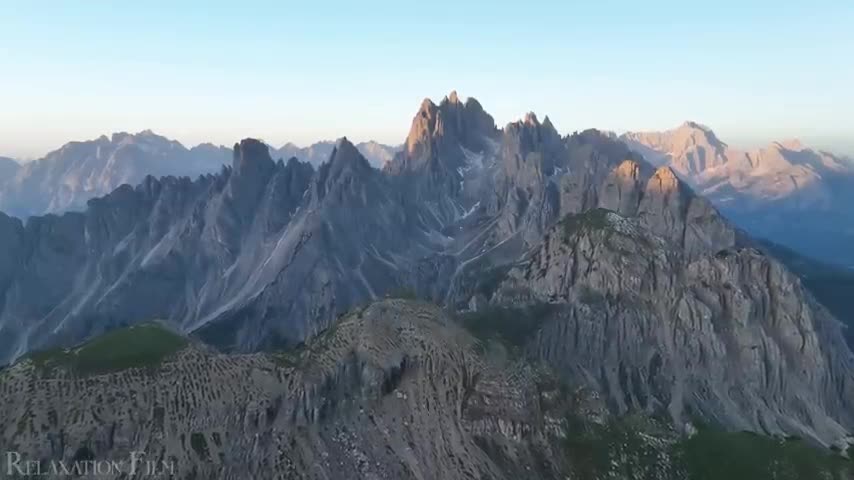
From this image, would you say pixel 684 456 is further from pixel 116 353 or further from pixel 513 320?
pixel 116 353

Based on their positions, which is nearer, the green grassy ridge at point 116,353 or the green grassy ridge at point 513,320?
the green grassy ridge at point 116,353

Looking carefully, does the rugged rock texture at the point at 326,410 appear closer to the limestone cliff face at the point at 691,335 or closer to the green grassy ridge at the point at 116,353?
the green grassy ridge at the point at 116,353

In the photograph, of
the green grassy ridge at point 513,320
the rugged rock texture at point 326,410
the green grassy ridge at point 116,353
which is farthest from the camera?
the green grassy ridge at point 513,320

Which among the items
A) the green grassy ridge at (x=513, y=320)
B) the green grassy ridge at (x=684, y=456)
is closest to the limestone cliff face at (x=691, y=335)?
the green grassy ridge at (x=513, y=320)

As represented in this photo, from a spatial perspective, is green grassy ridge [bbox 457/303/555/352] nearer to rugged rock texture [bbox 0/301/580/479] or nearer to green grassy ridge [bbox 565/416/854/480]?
green grassy ridge [bbox 565/416/854/480]

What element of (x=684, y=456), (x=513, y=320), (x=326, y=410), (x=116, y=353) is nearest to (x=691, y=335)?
(x=513, y=320)

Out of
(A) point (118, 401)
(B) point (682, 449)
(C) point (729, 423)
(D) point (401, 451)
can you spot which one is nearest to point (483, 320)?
(C) point (729, 423)
